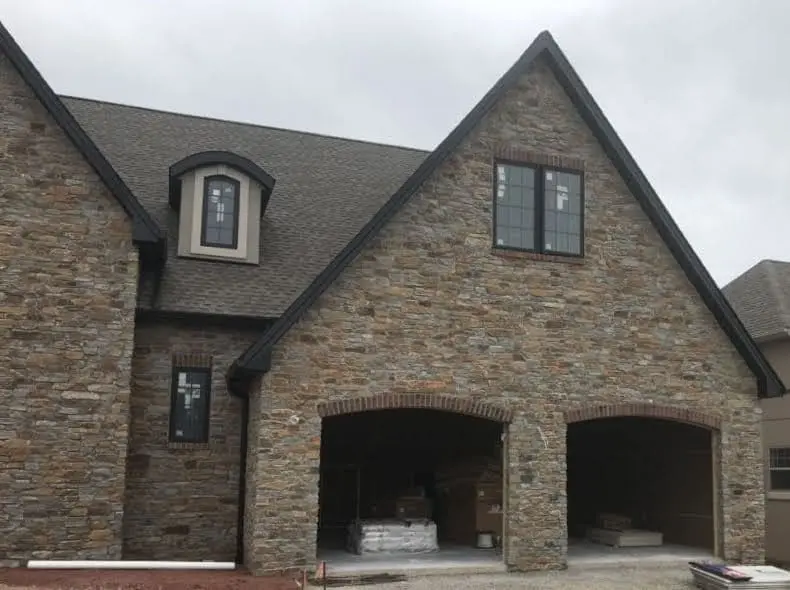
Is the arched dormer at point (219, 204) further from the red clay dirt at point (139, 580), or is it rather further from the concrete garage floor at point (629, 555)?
the concrete garage floor at point (629, 555)

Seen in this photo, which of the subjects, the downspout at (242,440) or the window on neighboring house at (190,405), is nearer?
the downspout at (242,440)

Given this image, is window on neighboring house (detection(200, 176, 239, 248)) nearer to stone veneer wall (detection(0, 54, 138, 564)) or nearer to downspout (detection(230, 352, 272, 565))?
stone veneer wall (detection(0, 54, 138, 564))

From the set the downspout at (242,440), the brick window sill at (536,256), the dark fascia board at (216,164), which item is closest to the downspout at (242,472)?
the downspout at (242,440)

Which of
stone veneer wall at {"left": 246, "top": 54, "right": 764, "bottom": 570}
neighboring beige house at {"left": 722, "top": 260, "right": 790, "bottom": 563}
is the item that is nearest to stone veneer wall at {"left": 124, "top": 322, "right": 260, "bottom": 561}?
stone veneer wall at {"left": 246, "top": 54, "right": 764, "bottom": 570}

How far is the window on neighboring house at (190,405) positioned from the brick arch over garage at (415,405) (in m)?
2.68

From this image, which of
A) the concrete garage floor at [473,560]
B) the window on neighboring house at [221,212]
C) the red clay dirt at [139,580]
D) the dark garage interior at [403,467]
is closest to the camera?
the red clay dirt at [139,580]

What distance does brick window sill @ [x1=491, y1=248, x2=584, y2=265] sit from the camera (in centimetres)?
1491

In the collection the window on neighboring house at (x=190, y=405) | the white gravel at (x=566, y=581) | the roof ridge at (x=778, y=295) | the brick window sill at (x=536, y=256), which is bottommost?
the white gravel at (x=566, y=581)

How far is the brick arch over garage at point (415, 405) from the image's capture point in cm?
1349

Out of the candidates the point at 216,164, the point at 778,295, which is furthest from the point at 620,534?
the point at 216,164

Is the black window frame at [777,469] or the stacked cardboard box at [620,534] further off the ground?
the black window frame at [777,469]

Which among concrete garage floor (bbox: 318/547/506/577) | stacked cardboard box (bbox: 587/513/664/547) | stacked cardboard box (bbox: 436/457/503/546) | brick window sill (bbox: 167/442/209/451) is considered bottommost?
concrete garage floor (bbox: 318/547/506/577)

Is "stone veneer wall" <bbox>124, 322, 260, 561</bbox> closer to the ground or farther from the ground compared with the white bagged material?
farther from the ground

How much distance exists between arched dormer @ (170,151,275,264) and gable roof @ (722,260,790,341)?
12.4m
